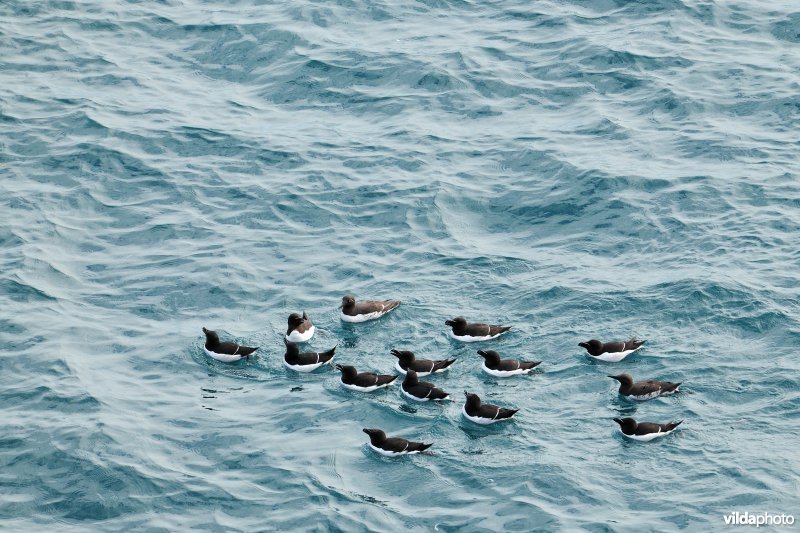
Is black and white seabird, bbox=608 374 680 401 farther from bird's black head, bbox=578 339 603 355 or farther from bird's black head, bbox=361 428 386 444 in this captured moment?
bird's black head, bbox=361 428 386 444

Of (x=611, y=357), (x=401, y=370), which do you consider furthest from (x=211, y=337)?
(x=611, y=357)

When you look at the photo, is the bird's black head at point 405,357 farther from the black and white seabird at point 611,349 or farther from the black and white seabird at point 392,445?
the black and white seabird at point 611,349

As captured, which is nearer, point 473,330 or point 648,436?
point 648,436

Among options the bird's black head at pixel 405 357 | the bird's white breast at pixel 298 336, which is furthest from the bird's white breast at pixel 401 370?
the bird's white breast at pixel 298 336

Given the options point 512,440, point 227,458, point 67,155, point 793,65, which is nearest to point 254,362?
point 227,458

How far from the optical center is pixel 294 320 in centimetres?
2767

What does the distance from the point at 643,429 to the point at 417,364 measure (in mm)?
4985

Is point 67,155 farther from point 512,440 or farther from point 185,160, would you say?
point 512,440

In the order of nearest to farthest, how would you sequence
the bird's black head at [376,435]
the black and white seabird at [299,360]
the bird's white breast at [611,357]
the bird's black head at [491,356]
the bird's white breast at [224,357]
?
the bird's black head at [376,435], the bird's black head at [491,356], the bird's white breast at [611,357], the bird's white breast at [224,357], the black and white seabird at [299,360]

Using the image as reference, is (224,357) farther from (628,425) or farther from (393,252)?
(628,425)

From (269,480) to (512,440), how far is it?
456 centimetres

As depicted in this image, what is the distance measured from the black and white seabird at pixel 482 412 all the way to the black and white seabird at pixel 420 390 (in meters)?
0.86

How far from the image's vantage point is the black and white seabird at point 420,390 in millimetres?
25703

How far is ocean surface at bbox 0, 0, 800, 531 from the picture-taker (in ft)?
75.8
